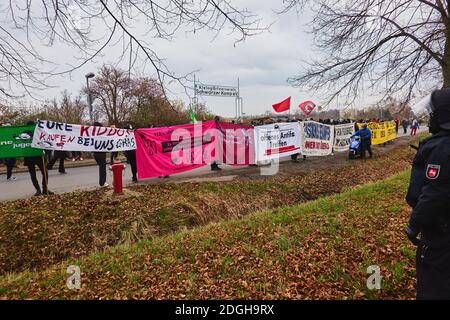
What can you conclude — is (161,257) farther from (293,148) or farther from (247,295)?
(293,148)

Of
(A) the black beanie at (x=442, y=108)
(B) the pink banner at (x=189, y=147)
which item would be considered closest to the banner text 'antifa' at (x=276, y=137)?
(B) the pink banner at (x=189, y=147)

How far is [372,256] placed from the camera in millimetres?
4605

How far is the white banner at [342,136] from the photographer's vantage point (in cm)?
1856

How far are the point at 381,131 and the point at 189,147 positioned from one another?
18655mm

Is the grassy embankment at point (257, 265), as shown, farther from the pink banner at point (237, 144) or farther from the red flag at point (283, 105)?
the red flag at point (283, 105)

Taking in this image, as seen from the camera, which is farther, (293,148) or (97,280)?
(293,148)

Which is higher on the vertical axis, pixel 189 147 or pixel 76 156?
pixel 189 147

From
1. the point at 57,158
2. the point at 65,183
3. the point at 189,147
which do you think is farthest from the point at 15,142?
the point at 189,147

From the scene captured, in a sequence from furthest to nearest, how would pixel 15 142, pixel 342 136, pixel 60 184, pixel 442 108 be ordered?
pixel 342 136 < pixel 60 184 < pixel 15 142 < pixel 442 108

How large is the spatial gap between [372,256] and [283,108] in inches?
516

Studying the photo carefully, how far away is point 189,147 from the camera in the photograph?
11.5 metres

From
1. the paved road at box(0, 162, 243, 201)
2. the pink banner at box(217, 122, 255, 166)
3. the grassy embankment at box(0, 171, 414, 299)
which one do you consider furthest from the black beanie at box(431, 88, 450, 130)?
the pink banner at box(217, 122, 255, 166)

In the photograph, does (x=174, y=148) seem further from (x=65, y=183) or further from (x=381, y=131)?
(x=381, y=131)
